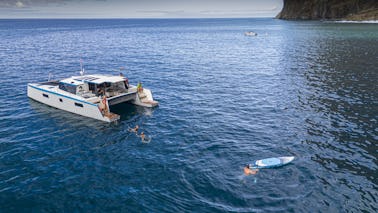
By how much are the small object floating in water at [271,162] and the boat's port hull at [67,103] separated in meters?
15.8

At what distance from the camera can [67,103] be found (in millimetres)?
31578

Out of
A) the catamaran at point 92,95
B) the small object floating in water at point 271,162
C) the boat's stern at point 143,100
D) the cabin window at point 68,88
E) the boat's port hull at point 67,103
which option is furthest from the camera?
the boat's stern at point 143,100

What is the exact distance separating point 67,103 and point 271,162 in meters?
23.5

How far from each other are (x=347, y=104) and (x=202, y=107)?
1795 cm

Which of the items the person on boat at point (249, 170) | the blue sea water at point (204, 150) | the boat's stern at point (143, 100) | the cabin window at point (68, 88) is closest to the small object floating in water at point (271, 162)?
the person on boat at point (249, 170)

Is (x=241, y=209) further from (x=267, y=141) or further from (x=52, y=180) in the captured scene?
(x=52, y=180)

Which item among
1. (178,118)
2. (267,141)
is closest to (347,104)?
(267,141)

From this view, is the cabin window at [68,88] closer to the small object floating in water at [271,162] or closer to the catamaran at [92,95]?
the catamaran at [92,95]

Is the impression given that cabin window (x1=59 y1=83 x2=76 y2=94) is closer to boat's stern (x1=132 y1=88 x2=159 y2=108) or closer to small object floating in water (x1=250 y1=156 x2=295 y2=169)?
boat's stern (x1=132 y1=88 x2=159 y2=108)

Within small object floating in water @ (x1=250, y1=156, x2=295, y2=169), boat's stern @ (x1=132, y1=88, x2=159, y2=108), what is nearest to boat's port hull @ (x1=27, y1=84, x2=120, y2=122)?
boat's stern @ (x1=132, y1=88, x2=159, y2=108)

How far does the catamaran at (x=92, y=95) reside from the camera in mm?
29547

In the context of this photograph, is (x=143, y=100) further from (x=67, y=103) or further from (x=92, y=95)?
(x=67, y=103)

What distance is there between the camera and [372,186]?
18.5 metres

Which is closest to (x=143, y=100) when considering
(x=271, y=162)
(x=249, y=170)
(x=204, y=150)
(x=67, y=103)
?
(x=67, y=103)
